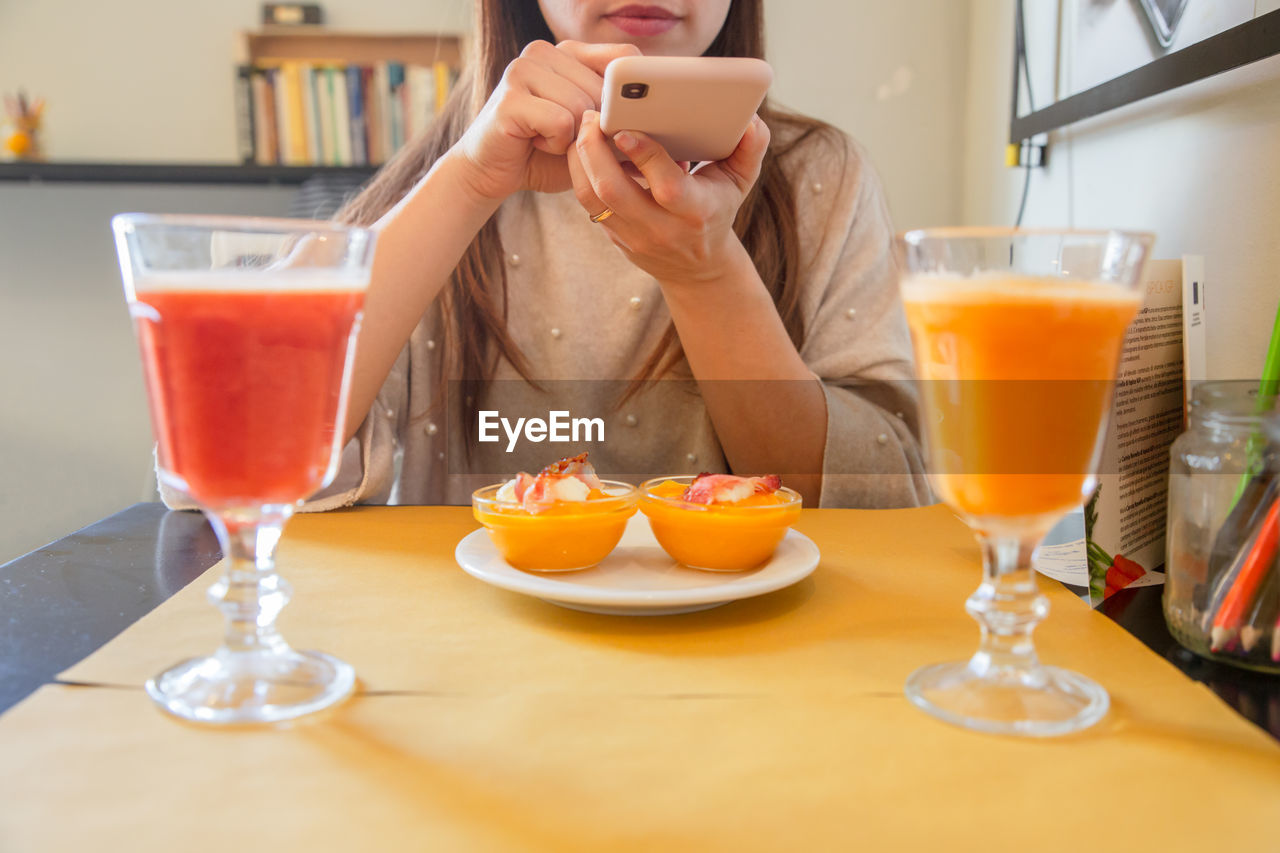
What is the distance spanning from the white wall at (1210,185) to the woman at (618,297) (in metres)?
0.38

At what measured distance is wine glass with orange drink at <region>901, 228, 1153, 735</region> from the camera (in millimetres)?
545

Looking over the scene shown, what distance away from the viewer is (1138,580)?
830 mm

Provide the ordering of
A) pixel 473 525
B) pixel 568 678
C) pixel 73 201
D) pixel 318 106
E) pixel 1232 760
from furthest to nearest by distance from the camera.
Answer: pixel 73 201 < pixel 318 106 < pixel 473 525 < pixel 568 678 < pixel 1232 760

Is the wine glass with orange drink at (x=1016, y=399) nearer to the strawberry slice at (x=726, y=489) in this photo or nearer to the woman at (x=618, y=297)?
the strawberry slice at (x=726, y=489)

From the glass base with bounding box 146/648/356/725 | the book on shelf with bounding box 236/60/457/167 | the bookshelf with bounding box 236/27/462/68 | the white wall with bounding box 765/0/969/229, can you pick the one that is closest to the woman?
the glass base with bounding box 146/648/356/725

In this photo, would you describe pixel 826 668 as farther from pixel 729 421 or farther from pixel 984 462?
pixel 729 421

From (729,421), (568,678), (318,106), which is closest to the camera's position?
(568,678)

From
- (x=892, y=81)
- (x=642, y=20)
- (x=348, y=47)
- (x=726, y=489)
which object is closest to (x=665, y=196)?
(x=726, y=489)

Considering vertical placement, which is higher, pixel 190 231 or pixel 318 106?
pixel 318 106

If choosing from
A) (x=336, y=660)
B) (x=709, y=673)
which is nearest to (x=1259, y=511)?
(x=709, y=673)

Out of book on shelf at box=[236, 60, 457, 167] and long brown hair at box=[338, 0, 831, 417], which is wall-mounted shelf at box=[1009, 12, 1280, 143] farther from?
book on shelf at box=[236, 60, 457, 167]

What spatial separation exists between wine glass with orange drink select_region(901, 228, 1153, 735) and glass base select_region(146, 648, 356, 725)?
35 cm

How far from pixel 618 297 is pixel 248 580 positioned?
1.06 meters

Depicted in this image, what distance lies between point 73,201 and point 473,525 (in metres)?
2.90
